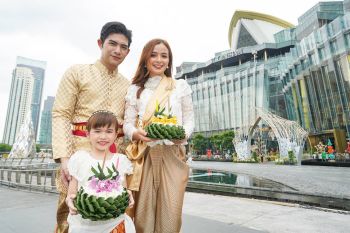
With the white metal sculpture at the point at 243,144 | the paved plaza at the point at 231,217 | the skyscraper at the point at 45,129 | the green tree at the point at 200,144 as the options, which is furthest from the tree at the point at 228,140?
the skyscraper at the point at 45,129

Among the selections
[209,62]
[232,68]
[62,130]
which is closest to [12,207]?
[62,130]

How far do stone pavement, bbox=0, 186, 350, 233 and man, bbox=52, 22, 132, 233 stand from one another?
6.26 ft

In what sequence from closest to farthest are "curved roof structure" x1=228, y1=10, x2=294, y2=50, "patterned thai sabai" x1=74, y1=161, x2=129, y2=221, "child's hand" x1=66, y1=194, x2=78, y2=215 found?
"patterned thai sabai" x1=74, y1=161, x2=129, y2=221
"child's hand" x1=66, y1=194, x2=78, y2=215
"curved roof structure" x1=228, y1=10, x2=294, y2=50

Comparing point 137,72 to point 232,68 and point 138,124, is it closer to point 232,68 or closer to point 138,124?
point 138,124

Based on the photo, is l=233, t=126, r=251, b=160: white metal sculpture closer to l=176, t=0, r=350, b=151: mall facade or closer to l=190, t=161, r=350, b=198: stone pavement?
l=176, t=0, r=350, b=151: mall facade

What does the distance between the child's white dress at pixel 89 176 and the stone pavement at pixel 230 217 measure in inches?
71.3

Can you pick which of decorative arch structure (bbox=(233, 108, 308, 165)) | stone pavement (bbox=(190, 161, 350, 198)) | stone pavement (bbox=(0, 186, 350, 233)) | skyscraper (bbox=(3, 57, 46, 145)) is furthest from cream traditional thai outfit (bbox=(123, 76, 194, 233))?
skyscraper (bbox=(3, 57, 46, 145))

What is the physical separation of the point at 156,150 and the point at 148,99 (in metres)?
0.42

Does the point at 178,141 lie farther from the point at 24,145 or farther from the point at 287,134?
the point at 24,145

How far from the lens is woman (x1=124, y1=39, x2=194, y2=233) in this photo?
2.00 meters

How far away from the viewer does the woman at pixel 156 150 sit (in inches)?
78.9

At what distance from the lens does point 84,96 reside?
2.19 m

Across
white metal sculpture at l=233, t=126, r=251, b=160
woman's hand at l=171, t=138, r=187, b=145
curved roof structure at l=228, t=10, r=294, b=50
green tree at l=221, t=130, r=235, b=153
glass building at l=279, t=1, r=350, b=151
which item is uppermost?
→ curved roof structure at l=228, t=10, r=294, b=50

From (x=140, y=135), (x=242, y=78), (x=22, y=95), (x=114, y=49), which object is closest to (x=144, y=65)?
(x=114, y=49)
